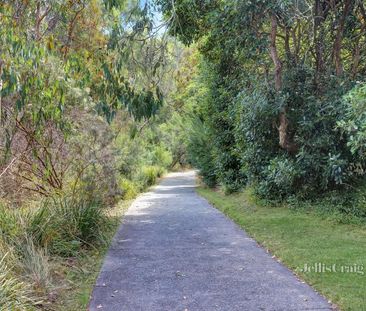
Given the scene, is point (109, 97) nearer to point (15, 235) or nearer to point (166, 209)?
point (15, 235)

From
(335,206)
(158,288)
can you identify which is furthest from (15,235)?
(335,206)

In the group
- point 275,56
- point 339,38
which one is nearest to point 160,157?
point 275,56

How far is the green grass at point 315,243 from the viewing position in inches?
195

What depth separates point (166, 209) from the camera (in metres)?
13.2

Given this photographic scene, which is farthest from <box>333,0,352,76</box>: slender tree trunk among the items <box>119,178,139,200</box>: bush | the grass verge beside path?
<box>119,178,139,200</box>: bush

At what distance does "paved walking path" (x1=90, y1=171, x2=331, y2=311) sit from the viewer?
474cm

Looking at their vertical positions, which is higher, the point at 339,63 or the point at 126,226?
the point at 339,63

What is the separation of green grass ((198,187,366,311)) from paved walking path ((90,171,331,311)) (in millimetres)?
223

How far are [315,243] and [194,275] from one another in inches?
102

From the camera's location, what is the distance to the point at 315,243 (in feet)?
→ 23.5

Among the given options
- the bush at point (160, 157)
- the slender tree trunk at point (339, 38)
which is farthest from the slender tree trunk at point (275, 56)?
the bush at point (160, 157)

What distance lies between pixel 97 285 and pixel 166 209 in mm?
7667

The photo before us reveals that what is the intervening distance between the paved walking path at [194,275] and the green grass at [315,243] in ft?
0.73

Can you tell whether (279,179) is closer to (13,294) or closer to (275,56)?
(275,56)
